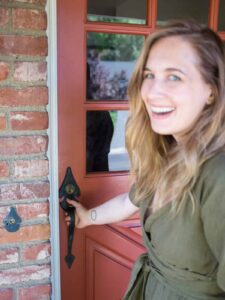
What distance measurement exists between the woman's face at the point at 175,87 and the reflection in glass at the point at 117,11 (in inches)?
18.6

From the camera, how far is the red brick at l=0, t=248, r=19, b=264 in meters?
1.67

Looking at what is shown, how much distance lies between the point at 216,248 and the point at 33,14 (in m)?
1.04

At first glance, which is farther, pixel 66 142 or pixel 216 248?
pixel 66 142

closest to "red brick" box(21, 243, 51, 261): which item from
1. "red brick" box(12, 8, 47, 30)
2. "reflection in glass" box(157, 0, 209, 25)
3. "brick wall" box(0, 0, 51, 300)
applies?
"brick wall" box(0, 0, 51, 300)

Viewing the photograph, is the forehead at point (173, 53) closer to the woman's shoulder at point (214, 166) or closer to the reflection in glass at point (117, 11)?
the woman's shoulder at point (214, 166)

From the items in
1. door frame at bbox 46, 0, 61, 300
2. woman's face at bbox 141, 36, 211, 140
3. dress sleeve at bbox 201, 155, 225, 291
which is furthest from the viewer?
door frame at bbox 46, 0, 61, 300

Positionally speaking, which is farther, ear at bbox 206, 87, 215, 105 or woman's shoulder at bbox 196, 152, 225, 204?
ear at bbox 206, 87, 215, 105

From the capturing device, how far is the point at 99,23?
167 cm

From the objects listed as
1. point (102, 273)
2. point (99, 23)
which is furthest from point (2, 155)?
point (102, 273)

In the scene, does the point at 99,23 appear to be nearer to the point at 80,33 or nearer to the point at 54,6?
the point at 80,33

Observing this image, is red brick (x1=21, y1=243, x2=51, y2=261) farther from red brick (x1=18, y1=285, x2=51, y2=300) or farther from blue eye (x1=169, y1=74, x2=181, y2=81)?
blue eye (x1=169, y1=74, x2=181, y2=81)

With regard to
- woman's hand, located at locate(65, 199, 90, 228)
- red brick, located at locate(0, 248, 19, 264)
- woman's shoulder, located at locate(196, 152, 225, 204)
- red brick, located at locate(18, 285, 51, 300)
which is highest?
woman's shoulder, located at locate(196, 152, 225, 204)

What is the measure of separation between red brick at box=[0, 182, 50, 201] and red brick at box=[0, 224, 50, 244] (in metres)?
0.13

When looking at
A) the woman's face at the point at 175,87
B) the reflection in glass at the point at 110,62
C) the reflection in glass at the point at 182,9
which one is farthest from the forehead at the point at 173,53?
the reflection in glass at the point at 182,9
